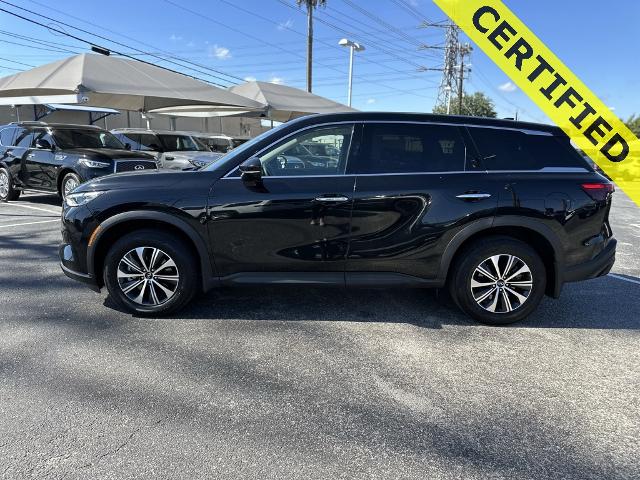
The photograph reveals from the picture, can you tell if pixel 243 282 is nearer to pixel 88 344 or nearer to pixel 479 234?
pixel 88 344

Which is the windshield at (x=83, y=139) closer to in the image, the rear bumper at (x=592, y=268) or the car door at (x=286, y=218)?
the car door at (x=286, y=218)

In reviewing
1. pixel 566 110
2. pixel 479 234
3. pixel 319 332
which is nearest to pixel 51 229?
pixel 319 332

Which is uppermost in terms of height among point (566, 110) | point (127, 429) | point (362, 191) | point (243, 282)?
point (566, 110)

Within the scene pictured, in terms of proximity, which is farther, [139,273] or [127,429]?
[139,273]

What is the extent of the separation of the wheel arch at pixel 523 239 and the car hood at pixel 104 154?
793 centimetres

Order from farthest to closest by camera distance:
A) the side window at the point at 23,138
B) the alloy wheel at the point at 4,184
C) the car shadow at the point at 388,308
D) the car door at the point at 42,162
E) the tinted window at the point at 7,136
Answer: the alloy wheel at the point at 4,184
the tinted window at the point at 7,136
the side window at the point at 23,138
the car door at the point at 42,162
the car shadow at the point at 388,308

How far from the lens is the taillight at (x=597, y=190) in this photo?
389cm

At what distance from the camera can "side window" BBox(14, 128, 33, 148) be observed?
10.3 meters

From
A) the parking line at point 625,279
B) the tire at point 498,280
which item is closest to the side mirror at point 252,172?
the tire at point 498,280

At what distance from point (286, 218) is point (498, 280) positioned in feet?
6.25

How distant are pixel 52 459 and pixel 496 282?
11.1 ft

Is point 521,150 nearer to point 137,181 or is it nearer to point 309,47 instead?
point 137,181

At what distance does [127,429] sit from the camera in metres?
2.52

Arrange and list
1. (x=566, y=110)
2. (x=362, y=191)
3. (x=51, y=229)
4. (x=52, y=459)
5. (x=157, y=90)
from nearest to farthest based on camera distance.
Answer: (x=52, y=459) < (x=362, y=191) < (x=51, y=229) < (x=566, y=110) < (x=157, y=90)
